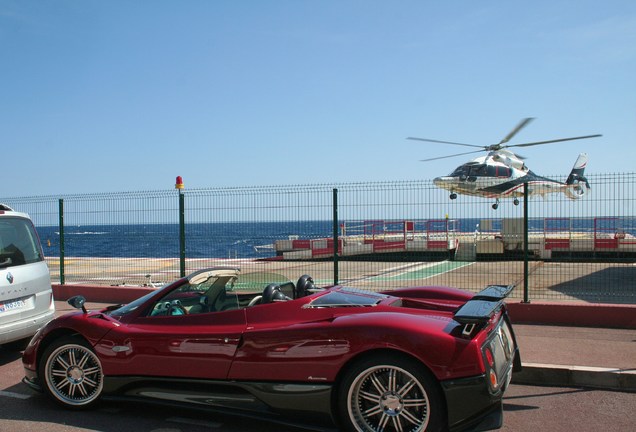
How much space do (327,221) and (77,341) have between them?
16.9ft

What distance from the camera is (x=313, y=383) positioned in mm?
3830

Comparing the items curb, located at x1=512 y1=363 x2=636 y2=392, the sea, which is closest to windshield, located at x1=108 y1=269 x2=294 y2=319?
curb, located at x1=512 y1=363 x2=636 y2=392

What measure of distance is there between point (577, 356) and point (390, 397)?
10.8 feet

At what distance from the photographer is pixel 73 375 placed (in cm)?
468

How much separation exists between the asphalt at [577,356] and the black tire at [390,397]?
2.25 metres

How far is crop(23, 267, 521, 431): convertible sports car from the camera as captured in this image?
3.58 metres

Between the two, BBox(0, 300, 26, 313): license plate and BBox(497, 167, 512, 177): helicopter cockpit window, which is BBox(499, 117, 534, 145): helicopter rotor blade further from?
BBox(0, 300, 26, 313): license plate

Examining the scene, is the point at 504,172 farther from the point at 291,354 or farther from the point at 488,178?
the point at 291,354

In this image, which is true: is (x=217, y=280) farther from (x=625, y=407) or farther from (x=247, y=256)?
(x=247, y=256)

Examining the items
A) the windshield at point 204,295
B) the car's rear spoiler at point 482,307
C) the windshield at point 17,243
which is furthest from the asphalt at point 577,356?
the windshield at point 17,243

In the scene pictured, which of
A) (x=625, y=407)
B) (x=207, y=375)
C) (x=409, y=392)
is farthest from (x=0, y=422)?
(x=625, y=407)

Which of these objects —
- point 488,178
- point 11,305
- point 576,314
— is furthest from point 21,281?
point 488,178

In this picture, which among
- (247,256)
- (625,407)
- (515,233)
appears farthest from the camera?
(515,233)

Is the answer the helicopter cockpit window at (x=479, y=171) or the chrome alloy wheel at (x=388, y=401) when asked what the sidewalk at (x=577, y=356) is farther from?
the helicopter cockpit window at (x=479, y=171)
